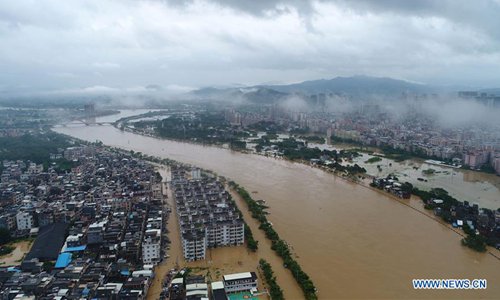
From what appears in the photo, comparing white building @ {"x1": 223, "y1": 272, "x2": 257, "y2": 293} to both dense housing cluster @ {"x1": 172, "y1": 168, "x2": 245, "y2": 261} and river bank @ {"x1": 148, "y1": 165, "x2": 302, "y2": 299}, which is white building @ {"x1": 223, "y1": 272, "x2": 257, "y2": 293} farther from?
dense housing cluster @ {"x1": 172, "y1": 168, "x2": 245, "y2": 261}

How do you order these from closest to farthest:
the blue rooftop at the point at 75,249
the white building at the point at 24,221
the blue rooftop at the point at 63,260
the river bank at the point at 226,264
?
1. the river bank at the point at 226,264
2. the blue rooftop at the point at 63,260
3. the blue rooftop at the point at 75,249
4. the white building at the point at 24,221

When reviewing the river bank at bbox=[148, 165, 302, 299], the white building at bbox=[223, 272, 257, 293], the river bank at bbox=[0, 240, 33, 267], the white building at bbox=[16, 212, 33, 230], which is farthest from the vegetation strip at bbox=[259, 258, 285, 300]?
the white building at bbox=[16, 212, 33, 230]

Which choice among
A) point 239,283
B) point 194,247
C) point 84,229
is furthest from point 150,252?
point 84,229

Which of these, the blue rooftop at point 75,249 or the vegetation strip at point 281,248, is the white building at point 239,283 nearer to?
the vegetation strip at point 281,248

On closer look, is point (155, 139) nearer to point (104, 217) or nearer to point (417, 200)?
point (104, 217)

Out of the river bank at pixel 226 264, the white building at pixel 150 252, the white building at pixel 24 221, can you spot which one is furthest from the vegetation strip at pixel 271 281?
the white building at pixel 24 221

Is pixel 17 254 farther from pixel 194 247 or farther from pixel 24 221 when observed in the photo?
pixel 194 247
